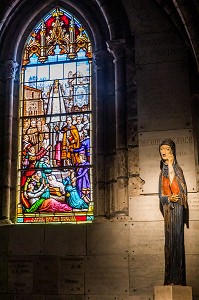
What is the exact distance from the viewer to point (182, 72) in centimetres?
904

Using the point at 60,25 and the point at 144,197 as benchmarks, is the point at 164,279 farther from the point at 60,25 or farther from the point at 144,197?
the point at 60,25

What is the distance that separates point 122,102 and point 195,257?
2.70 meters

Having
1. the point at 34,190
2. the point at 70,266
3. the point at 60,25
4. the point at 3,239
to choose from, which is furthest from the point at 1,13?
the point at 70,266

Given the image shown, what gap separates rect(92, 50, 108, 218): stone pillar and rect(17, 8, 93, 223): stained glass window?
8.6 inches

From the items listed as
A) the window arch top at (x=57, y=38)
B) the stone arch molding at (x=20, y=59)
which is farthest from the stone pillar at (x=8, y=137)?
the window arch top at (x=57, y=38)

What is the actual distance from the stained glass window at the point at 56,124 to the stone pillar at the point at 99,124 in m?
0.22

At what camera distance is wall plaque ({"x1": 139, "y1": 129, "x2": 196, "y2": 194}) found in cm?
857

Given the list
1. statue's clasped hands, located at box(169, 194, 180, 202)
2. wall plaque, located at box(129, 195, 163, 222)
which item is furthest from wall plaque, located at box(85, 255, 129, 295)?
statue's clasped hands, located at box(169, 194, 180, 202)

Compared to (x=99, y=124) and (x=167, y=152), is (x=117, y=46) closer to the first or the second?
(x=99, y=124)

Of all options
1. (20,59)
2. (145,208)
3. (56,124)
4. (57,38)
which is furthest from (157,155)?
(20,59)

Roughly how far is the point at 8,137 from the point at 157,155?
2541 mm

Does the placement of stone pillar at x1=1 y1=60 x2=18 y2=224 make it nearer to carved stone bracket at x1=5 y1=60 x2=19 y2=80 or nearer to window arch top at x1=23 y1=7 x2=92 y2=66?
carved stone bracket at x1=5 y1=60 x2=19 y2=80

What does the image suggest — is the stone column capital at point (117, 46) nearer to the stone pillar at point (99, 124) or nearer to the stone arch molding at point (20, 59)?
the stone arch molding at point (20, 59)

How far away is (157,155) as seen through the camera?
8766 millimetres
